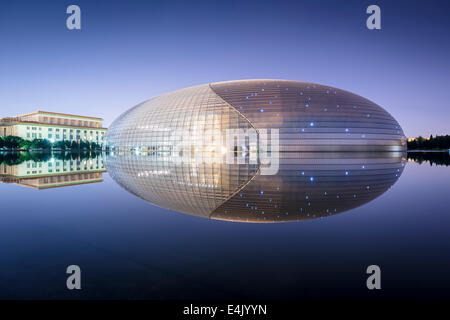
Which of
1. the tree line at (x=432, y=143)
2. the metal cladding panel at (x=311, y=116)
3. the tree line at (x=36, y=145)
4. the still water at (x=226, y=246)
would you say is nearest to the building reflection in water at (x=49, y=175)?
the still water at (x=226, y=246)

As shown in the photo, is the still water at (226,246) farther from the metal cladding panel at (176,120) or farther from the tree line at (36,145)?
the tree line at (36,145)

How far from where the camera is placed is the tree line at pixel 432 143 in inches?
4099

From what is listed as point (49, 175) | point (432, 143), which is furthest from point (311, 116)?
point (432, 143)

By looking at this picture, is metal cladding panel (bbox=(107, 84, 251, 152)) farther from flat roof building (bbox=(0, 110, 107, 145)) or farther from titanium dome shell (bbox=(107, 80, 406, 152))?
flat roof building (bbox=(0, 110, 107, 145))

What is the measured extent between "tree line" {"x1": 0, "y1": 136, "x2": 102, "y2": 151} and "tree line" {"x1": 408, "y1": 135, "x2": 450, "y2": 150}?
142m

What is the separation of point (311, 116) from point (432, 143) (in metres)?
97.2

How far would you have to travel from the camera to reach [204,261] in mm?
4422

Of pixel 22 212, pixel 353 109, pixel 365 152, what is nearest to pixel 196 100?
pixel 353 109

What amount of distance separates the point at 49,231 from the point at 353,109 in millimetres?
52778

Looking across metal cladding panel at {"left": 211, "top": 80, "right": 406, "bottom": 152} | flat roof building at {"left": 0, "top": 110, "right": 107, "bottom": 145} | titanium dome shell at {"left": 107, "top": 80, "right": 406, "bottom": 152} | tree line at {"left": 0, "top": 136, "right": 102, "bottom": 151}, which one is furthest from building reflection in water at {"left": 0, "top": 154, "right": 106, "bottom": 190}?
flat roof building at {"left": 0, "top": 110, "right": 107, "bottom": 145}

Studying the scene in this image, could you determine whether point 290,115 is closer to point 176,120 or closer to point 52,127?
point 176,120

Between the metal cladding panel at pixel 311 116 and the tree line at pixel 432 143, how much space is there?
248 feet
